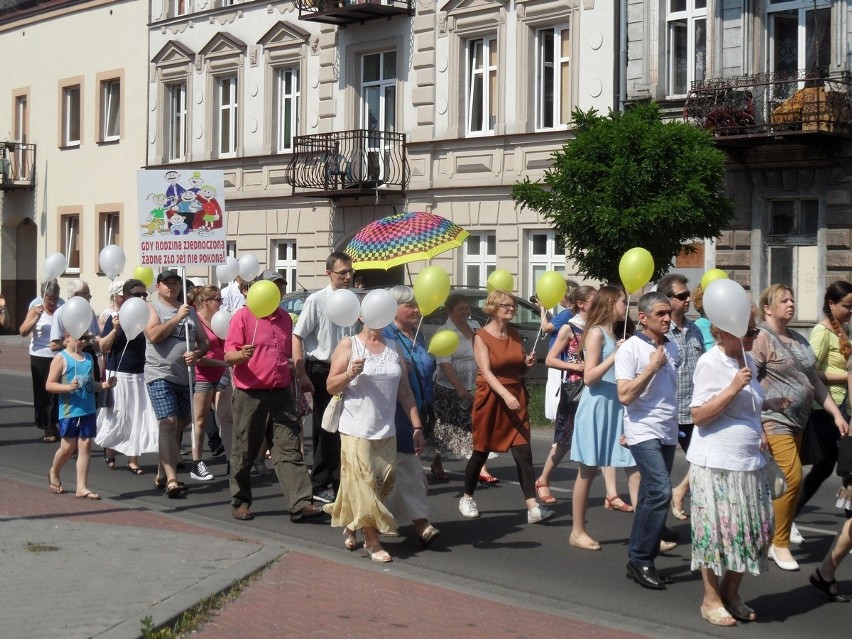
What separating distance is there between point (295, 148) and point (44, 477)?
59.1 feet

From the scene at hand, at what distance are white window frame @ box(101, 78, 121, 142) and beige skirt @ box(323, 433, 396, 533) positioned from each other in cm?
2943

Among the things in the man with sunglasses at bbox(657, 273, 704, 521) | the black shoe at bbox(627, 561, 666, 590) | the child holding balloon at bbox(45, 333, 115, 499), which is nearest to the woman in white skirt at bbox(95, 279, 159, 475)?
the child holding balloon at bbox(45, 333, 115, 499)

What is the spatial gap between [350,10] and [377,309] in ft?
66.2

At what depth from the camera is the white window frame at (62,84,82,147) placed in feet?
124

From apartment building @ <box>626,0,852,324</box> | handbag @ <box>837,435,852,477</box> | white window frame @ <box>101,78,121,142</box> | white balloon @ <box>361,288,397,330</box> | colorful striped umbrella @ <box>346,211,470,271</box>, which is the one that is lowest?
handbag @ <box>837,435,852,477</box>

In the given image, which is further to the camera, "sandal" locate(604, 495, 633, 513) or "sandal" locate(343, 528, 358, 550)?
"sandal" locate(604, 495, 633, 513)

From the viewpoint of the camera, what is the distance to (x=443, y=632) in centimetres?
660

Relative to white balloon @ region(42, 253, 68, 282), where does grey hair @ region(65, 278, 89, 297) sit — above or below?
below

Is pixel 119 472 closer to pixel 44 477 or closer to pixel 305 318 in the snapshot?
pixel 44 477

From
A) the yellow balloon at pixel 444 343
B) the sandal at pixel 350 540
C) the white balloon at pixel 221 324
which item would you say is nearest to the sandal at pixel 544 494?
the yellow balloon at pixel 444 343

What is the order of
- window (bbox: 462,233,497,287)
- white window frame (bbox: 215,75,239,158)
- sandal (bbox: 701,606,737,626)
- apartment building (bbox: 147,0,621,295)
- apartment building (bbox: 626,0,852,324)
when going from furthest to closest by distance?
white window frame (bbox: 215,75,239,158) → window (bbox: 462,233,497,287) → apartment building (bbox: 147,0,621,295) → apartment building (bbox: 626,0,852,324) → sandal (bbox: 701,606,737,626)

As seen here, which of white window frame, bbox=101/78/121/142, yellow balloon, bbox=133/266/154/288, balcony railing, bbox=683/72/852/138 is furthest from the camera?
white window frame, bbox=101/78/121/142

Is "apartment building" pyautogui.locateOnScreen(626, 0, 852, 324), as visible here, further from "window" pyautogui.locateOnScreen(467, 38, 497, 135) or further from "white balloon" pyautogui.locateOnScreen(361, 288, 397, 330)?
"white balloon" pyautogui.locateOnScreen(361, 288, 397, 330)

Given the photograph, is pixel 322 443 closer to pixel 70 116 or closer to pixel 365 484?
pixel 365 484
